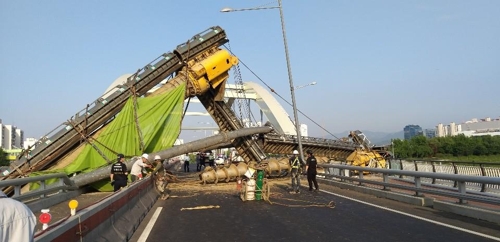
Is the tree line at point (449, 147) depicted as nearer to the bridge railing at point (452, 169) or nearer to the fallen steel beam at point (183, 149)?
the bridge railing at point (452, 169)

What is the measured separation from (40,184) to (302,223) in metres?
Answer: 9.43

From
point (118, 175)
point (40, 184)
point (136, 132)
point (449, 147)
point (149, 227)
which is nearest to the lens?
point (149, 227)

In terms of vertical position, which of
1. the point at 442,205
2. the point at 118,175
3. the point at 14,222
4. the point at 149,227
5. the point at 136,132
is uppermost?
the point at 136,132

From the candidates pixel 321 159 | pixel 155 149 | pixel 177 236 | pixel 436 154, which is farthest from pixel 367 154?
pixel 436 154

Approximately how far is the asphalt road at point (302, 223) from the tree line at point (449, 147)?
94.2m

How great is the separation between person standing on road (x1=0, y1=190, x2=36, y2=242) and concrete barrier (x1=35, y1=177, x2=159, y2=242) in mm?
1221

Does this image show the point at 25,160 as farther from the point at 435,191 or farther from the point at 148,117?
the point at 435,191

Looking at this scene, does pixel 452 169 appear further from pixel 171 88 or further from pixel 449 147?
pixel 449 147

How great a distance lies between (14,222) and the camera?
2797 mm

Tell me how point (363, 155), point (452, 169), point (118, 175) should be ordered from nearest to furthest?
point (118, 175)
point (452, 169)
point (363, 155)

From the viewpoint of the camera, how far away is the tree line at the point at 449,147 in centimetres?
10119

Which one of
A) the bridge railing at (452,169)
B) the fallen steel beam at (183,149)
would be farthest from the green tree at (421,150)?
the fallen steel beam at (183,149)

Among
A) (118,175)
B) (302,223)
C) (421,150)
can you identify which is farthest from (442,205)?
(421,150)

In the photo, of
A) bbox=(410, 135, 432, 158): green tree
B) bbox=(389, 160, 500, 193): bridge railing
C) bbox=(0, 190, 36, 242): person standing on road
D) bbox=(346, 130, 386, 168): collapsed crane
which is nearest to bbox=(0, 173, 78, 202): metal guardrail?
bbox=(0, 190, 36, 242): person standing on road
